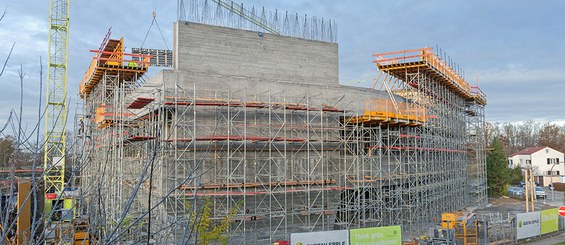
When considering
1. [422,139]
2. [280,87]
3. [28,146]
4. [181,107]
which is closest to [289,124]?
[280,87]

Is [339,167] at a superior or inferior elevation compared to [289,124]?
inferior

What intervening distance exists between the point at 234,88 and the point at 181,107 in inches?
118

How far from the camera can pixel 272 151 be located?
69.6 ft

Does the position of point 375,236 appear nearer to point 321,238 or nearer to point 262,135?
point 321,238

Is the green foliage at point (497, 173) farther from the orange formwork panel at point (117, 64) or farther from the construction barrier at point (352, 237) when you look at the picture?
the orange formwork panel at point (117, 64)

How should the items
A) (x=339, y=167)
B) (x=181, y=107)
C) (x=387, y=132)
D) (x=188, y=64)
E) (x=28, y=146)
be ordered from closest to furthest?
(x=28, y=146)
(x=181, y=107)
(x=188, y=64)
(x=339, y=167)
(x=387, y=132)

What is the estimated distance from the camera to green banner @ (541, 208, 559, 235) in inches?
920

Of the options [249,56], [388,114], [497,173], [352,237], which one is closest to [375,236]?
[352,237]

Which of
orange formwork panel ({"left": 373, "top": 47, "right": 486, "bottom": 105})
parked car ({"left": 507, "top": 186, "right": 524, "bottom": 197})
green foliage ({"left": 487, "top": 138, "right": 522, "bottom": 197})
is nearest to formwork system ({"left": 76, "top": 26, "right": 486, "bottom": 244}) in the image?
orange formwork panel ({"left": 373, "top": 47, "right": 486, "bottom": 105})

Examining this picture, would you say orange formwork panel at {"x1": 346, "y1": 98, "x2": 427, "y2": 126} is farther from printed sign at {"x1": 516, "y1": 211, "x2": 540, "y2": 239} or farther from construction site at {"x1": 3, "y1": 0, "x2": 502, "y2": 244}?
printed sign at {"x1": 516, "y1": 211, "x2": 540, "y2": 239}

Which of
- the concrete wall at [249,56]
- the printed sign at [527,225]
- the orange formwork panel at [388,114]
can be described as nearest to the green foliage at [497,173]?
the orange formwork panel at [388,114]

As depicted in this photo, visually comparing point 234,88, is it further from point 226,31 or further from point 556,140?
point 556,140

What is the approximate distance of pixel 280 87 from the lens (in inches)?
874

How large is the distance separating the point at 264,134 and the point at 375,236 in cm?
726
